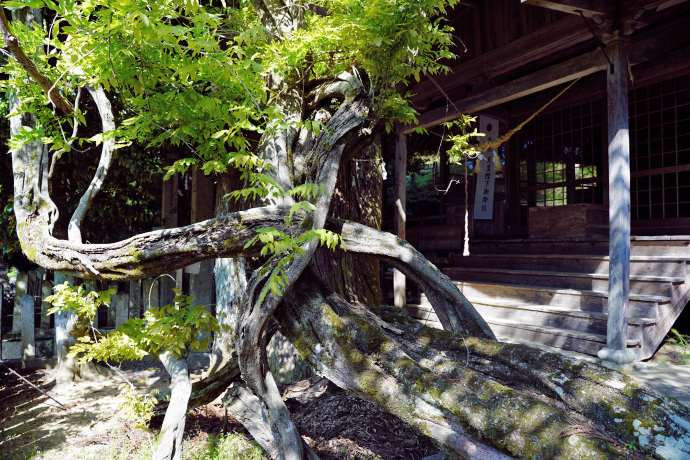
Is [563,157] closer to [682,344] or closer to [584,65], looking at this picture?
[584,65]

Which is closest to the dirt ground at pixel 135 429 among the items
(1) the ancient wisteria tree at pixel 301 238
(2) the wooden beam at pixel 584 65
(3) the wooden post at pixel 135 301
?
(1) the ancient wisteria tree at pixel 301 238

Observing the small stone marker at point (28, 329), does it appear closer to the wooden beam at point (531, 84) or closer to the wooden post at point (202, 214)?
the wooden post at point (202, 214)

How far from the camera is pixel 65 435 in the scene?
4305 mm

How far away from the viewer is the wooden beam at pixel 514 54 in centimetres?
562

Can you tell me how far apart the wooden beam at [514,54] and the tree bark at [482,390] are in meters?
3.15

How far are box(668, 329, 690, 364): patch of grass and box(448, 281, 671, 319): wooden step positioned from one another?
652 mm

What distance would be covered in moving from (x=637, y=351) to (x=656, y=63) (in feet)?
16.3

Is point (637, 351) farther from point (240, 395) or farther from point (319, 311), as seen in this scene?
point (240, 395)

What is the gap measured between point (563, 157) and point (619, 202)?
16.4 feet

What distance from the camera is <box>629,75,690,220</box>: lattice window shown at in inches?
303

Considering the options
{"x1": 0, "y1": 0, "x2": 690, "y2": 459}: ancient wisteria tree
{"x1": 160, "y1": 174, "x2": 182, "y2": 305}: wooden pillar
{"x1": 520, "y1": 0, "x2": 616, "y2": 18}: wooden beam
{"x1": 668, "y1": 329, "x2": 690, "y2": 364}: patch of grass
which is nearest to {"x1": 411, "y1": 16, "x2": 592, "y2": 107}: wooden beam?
{"x1": 520, "y1": 0, "x2": 616, "y2": 18}: wooden beam

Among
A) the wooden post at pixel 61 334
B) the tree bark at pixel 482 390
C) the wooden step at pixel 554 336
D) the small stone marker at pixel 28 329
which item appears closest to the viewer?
the tree bark at pixel 482 390

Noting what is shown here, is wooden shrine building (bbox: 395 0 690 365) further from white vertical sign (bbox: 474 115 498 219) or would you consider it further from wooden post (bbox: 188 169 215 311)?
wooden post (bbox: 188 169 215 311)

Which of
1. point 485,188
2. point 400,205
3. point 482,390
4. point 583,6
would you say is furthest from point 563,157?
point 482,390
